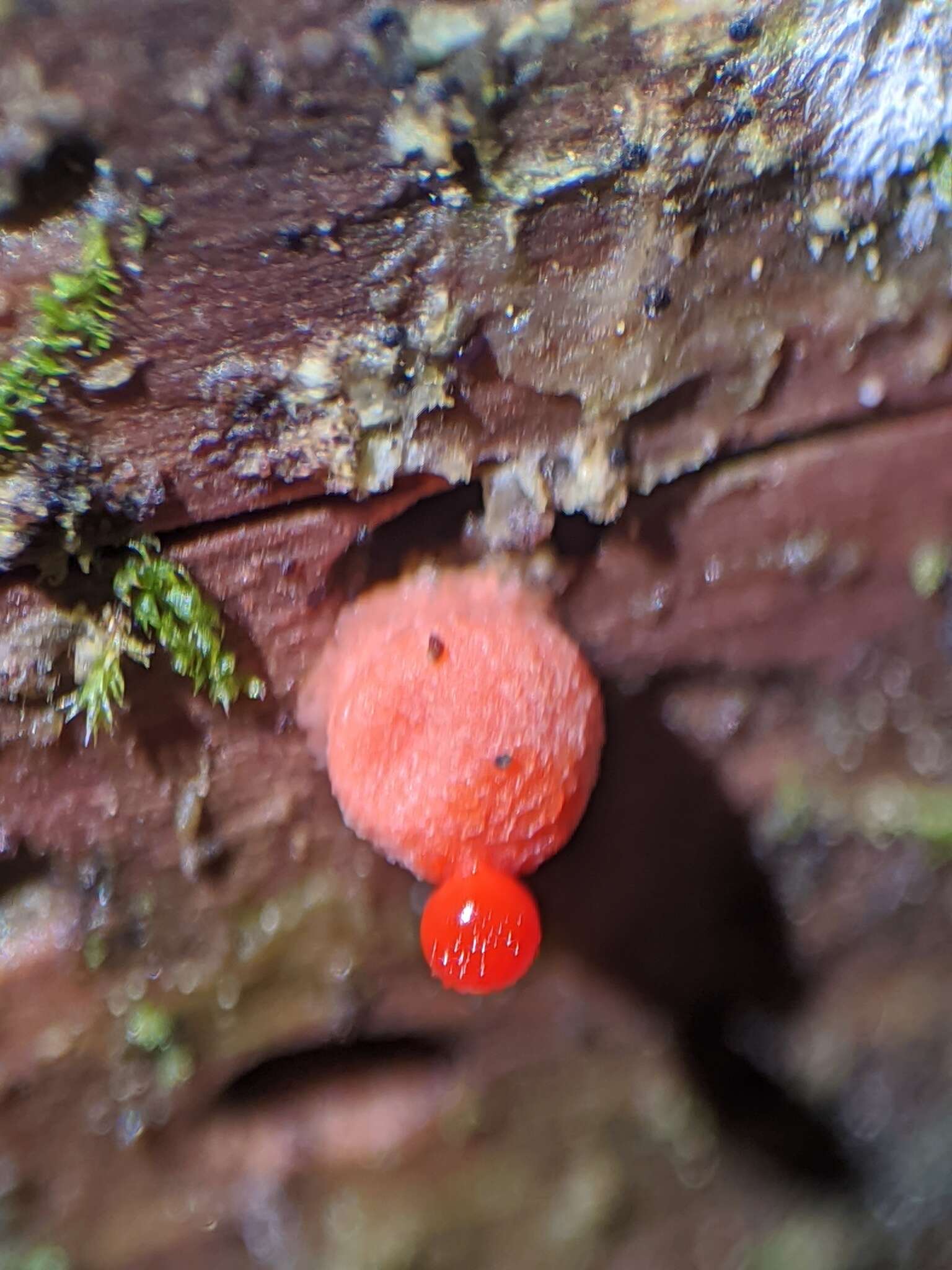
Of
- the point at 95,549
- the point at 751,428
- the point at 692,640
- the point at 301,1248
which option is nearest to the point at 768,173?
the point at 751,428

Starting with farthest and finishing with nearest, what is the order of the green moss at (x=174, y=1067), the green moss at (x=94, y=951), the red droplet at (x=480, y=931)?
1. the green moss at (x=174, y=1067)
2. the green moss at (x=94, y=951)
3. the red droplet at (x=480, y=931)

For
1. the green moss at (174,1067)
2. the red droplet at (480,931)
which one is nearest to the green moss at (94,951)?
the green moss at (174,1067)

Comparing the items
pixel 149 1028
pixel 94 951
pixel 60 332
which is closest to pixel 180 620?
pixel 60 332

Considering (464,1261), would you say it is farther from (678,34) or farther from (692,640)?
(678,34)

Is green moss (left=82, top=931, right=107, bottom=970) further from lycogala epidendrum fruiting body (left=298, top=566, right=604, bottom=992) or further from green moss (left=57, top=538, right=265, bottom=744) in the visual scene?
lycogala epidendrum fruiting body (left=298, top=566, right=604, bottom=992)

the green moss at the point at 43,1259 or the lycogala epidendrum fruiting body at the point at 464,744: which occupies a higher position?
the lycogala epidendrum fruiting body at the point at 464,744

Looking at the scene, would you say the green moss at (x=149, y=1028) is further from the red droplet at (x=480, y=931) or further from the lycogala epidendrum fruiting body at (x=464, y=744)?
the red droplet at (x=480, y=931)

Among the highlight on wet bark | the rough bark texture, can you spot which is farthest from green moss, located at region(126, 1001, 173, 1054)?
the highlight on wet bark

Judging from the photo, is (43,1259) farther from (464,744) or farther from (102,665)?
(464,744)
